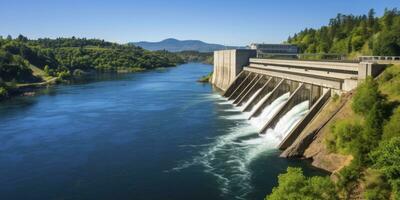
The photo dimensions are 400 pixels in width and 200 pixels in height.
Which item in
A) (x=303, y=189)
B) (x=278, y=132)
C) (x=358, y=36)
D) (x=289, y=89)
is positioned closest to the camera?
(x=303, y=189)

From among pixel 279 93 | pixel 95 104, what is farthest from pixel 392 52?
pixel 95 104

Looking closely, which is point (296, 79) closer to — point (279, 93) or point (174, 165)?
point (279, 93)

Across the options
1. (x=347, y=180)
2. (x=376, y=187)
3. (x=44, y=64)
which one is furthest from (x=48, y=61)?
(x=376, y=187)

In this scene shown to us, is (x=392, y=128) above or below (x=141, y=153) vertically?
above

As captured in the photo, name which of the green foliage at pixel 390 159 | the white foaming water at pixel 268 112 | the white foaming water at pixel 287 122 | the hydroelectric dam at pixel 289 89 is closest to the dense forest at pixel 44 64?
the hydroelectric dam at pixel 289 89

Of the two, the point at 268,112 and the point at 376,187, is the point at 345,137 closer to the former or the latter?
the point at 376,187

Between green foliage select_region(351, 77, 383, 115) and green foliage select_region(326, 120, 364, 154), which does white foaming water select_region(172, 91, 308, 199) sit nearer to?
green foliage select_region(326, 120, 364, 154)
